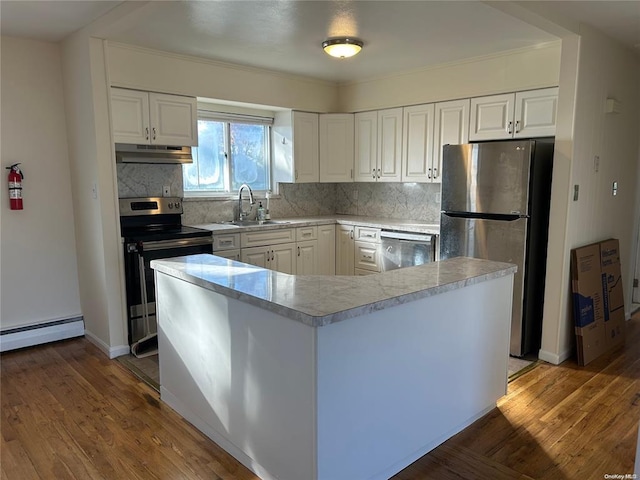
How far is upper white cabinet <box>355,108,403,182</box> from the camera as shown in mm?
4531

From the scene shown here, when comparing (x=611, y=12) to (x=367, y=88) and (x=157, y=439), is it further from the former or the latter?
(x=157, y=439)

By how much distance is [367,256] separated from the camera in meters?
4.60

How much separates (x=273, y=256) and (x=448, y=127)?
6.41 ft

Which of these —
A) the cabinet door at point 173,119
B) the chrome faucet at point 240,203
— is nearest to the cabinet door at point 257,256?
the chrome faucet at point 240,203

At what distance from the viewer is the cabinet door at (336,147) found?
16.1ft

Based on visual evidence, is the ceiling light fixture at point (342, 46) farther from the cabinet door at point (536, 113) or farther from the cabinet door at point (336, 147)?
the cabinet door at point (336, 147)

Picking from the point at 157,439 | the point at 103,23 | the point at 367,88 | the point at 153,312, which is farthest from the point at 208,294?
the point at 367,88

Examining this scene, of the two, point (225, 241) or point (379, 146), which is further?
point (379, 146)

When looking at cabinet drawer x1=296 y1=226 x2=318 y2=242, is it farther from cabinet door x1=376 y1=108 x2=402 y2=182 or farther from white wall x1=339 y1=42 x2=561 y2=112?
white wall x1=339 y1=42 x2=561 y2=112

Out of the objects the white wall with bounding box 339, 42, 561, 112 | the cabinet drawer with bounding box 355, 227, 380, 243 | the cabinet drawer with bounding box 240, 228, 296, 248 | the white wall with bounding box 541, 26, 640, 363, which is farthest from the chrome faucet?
the white wall with bounding box 541, 26, 640, 363

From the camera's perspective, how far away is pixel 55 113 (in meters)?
3.64

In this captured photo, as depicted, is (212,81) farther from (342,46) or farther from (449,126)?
(449,126)

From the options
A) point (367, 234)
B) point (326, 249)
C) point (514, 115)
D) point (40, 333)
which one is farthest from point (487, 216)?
point (40, 333)

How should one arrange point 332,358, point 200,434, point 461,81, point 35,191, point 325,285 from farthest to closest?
point 461,81
point 35,191
point 200,434
point 325,285
point 332,358
